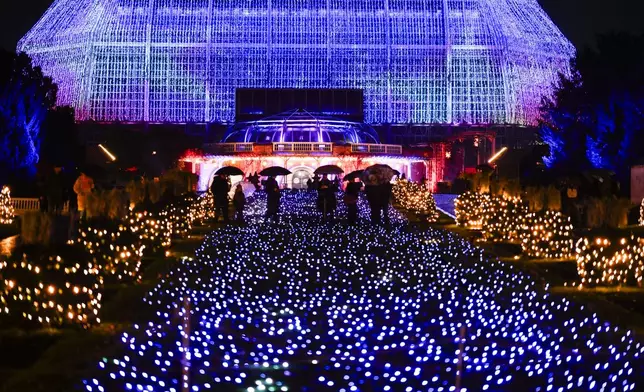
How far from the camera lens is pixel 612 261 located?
18.2 m

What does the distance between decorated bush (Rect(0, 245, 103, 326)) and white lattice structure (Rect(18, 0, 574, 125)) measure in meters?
109

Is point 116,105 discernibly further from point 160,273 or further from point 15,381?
point 15,381

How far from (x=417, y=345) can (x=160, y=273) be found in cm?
930

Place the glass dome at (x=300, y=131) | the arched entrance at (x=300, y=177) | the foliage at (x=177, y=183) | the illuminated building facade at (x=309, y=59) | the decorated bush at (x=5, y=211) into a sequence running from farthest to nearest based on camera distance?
1. the illuminated building facade at (x=309, y=59)
2. the glass dome at (x=300, y=131)
3. the arched entrance at (x=300, y=177)
4. the foliage at (x=177, y=183)
5. the decorated bush at (x=5, y=211)

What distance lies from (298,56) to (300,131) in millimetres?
19814

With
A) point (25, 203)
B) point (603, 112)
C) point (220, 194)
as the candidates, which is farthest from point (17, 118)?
point (603, 112)

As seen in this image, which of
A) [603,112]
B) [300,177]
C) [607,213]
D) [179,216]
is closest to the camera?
[607,213]

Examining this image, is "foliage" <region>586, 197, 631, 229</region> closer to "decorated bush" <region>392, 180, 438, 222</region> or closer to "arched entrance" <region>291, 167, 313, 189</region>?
"decorated bush" <region>392, 180, 438, 222</region>

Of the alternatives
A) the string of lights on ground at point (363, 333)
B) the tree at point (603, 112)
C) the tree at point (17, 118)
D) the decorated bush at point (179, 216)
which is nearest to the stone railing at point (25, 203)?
the decorated bush at point (179, 216)

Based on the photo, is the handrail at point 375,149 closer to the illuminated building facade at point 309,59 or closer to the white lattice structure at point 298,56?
the illuminated building facade at point 309,59

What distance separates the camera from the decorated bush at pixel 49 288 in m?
13.0

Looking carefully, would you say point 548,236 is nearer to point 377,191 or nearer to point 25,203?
point 377,191

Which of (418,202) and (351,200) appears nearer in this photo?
(351,200)

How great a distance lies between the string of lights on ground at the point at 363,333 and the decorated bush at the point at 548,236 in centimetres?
164
